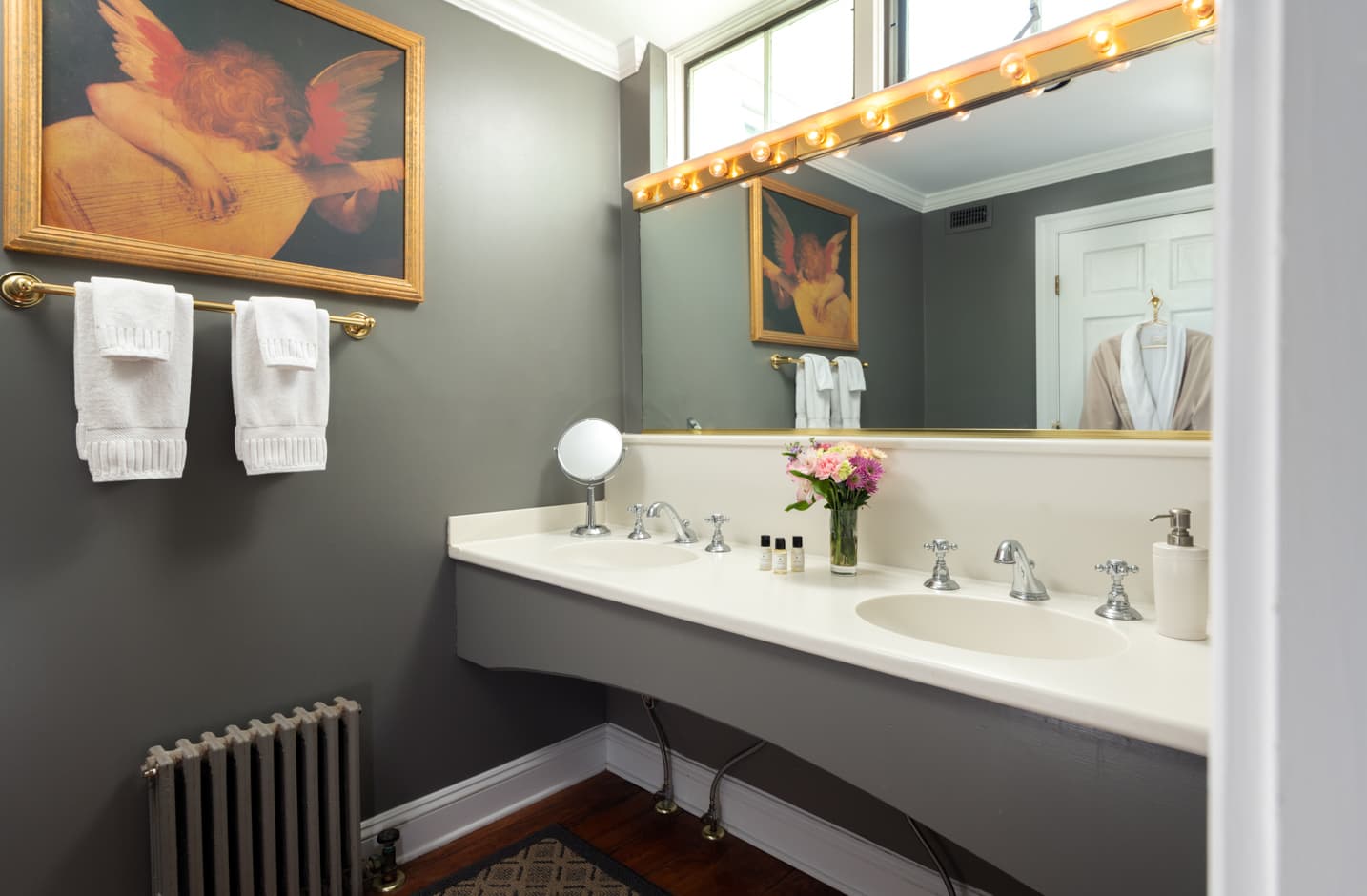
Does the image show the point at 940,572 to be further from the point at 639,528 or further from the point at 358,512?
the point at 358,512

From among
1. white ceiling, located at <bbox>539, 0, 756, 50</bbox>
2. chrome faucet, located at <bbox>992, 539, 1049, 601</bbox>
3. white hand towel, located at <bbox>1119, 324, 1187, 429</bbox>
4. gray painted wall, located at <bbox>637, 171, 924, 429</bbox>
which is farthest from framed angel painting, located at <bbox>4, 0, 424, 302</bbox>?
white hand towel, located at <bbox>1119, 324, 1187, 429</bbox>

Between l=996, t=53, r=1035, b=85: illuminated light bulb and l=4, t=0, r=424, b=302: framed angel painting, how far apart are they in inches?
55.4

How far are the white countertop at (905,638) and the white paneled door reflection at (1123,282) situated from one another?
49 centimetres

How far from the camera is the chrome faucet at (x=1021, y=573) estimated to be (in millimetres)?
1391

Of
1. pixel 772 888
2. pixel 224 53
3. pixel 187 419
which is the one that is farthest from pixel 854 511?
pixel 224 53

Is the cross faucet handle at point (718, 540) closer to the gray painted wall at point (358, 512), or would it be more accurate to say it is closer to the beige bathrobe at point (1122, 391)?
the gray painted wall at point (358, 512)

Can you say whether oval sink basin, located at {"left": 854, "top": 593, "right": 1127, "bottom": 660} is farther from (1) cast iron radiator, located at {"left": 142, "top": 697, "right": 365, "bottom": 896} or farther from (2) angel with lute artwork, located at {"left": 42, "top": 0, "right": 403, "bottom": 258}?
(2) angel with lute artwork, located at {"left": 42, "top": 0, "right": 403, "bottom": 258}

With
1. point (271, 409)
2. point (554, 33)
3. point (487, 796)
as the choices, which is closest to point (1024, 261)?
point (554, 33)

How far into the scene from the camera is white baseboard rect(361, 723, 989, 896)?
5.77ft

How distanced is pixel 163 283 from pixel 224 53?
0.53 metres

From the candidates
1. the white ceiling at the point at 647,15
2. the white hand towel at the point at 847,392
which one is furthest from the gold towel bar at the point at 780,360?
the white ceiling at the point at 647,15

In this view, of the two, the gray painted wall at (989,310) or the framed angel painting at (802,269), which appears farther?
the framed angel painting at (802,269)

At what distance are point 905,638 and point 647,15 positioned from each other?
1.92 meters

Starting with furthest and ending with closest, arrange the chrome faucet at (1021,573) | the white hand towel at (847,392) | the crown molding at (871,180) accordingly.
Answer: the white hand towel at (847,392), the crown molding at (871,180), the chrome faucet at (1021,573)
